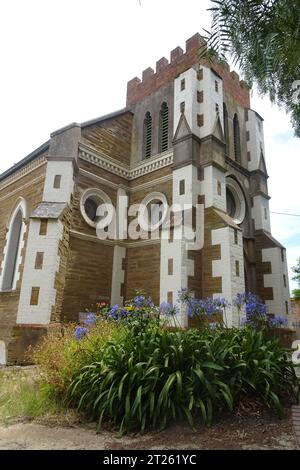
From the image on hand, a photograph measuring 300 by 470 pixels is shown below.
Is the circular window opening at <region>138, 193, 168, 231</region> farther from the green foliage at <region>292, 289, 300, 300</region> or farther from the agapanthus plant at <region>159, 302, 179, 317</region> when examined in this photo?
the green foliage at <region>292, 289, 300, 300</region>

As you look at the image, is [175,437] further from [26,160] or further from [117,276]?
[26,160]

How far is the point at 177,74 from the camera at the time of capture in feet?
44.0

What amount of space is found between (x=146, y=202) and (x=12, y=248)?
5.92m

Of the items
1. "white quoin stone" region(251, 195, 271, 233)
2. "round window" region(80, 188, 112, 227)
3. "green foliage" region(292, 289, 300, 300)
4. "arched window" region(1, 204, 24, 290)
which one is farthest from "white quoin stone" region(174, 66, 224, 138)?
"green foliage" region(292, 289, 300, 300)

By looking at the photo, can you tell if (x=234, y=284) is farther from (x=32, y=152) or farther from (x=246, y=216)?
(x=32, y=152)

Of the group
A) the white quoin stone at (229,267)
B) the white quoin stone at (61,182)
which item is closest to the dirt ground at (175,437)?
the white quoin stone at (229,267)

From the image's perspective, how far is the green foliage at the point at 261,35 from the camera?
4250mm

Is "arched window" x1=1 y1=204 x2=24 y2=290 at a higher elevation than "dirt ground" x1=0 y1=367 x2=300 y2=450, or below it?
Answer: higher

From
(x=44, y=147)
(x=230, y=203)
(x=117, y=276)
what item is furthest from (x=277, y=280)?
(x=44, y=147)

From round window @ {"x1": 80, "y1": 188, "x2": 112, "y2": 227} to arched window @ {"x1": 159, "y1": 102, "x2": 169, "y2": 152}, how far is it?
3205mm

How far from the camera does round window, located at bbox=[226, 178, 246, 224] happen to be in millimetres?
12875

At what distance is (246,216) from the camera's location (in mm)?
13258

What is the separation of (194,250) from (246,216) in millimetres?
4170

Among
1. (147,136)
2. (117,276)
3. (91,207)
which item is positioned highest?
(147,136)
